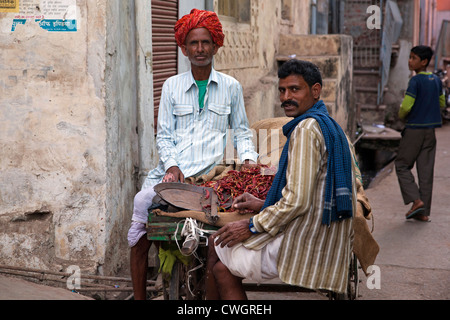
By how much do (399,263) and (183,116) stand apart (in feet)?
8.52

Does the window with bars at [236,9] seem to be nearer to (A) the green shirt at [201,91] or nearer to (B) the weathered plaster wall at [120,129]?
(B) the weathered plaster wall at [120,129]

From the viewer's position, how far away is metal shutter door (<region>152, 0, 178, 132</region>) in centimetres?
570

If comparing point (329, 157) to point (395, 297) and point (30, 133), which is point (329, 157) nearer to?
point (395, 297)

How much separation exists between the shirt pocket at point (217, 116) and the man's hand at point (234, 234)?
1044 millimetres

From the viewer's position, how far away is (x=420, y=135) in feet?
22.2

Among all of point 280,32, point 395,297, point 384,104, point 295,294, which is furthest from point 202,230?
point 384,104

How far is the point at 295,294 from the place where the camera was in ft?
15.2

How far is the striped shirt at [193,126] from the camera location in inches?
149

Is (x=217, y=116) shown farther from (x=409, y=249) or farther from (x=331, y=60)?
(x=331, y=60)

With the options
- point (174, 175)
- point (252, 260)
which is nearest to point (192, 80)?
point (174, 175)

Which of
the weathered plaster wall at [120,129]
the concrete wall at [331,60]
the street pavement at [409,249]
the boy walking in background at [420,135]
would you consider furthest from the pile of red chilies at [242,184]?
the concrete wall at [331,60]

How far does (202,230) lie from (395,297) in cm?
203

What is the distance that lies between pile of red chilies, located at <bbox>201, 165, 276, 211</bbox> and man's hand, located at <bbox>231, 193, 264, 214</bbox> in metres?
0.13

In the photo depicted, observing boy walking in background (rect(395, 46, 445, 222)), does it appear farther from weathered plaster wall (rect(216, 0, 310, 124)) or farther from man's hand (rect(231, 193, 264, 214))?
man's hand (rect(231, 193, 264, 214))
